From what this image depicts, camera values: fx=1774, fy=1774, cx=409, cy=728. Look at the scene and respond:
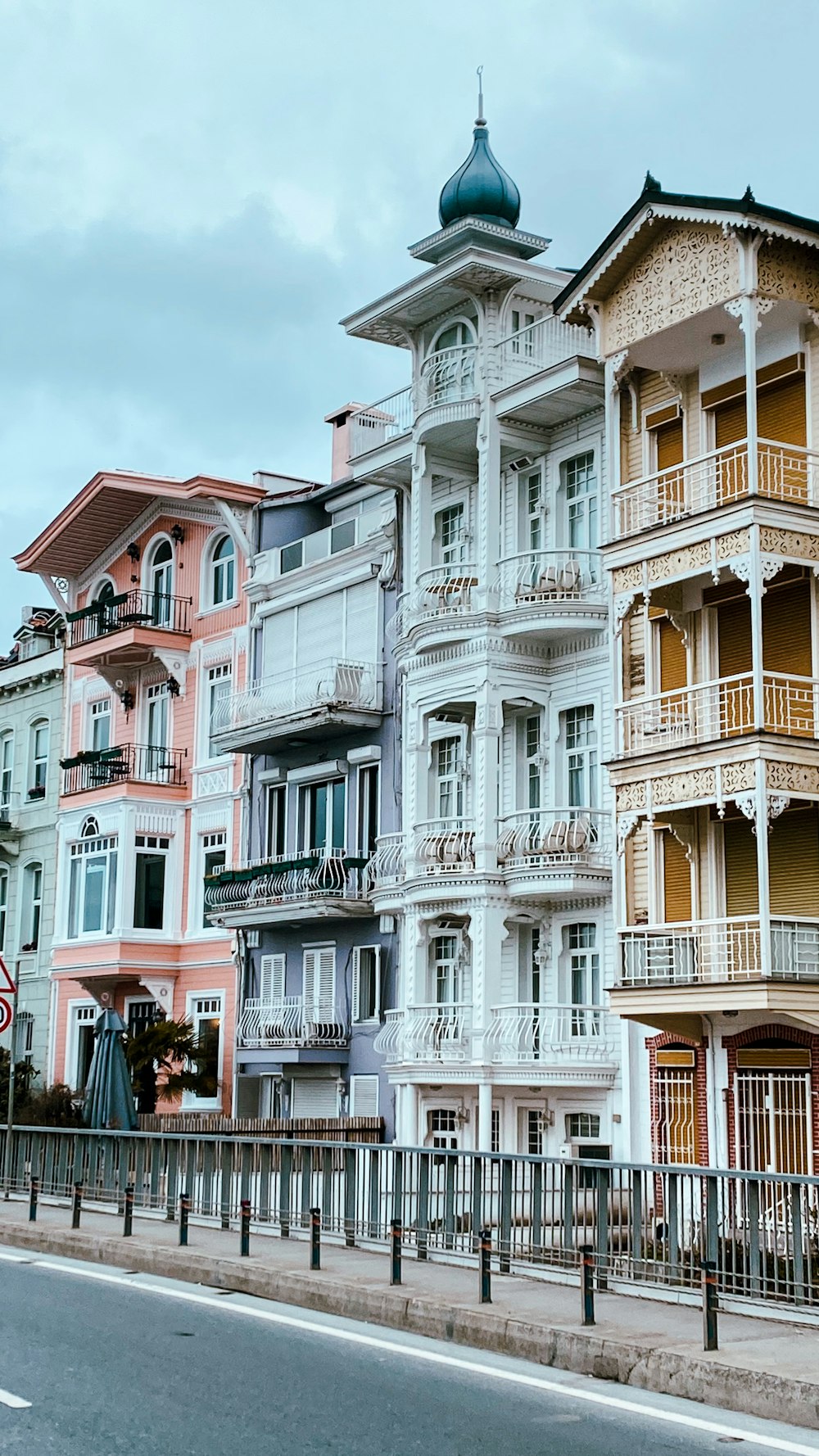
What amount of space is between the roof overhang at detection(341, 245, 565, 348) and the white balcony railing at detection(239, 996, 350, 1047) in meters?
12.4

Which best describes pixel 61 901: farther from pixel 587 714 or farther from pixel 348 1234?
pixel 348 1234

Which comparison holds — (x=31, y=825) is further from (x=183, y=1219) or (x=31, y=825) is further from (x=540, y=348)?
(x=183, y=1219)

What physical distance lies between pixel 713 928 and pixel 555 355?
11.0 m

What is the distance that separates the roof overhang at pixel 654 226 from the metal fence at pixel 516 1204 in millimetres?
13118

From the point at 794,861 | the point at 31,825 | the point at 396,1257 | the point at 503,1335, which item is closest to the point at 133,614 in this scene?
the point at 31,825

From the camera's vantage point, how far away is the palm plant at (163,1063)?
34.2m

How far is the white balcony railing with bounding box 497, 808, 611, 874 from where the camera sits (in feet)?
88.6

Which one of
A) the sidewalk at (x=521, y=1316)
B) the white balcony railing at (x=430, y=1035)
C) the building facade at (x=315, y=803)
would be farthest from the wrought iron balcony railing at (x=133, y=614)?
the sidewalk at (x=521, y=1316)

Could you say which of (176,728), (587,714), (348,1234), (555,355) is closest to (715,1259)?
(348,1234)

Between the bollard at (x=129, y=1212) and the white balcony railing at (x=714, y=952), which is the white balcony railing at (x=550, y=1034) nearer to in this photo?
the white balcony railing at (x=714, y=952)

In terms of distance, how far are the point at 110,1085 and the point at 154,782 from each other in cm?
1170

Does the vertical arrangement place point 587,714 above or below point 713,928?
above

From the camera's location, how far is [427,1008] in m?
29.2

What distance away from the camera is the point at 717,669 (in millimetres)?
25062
